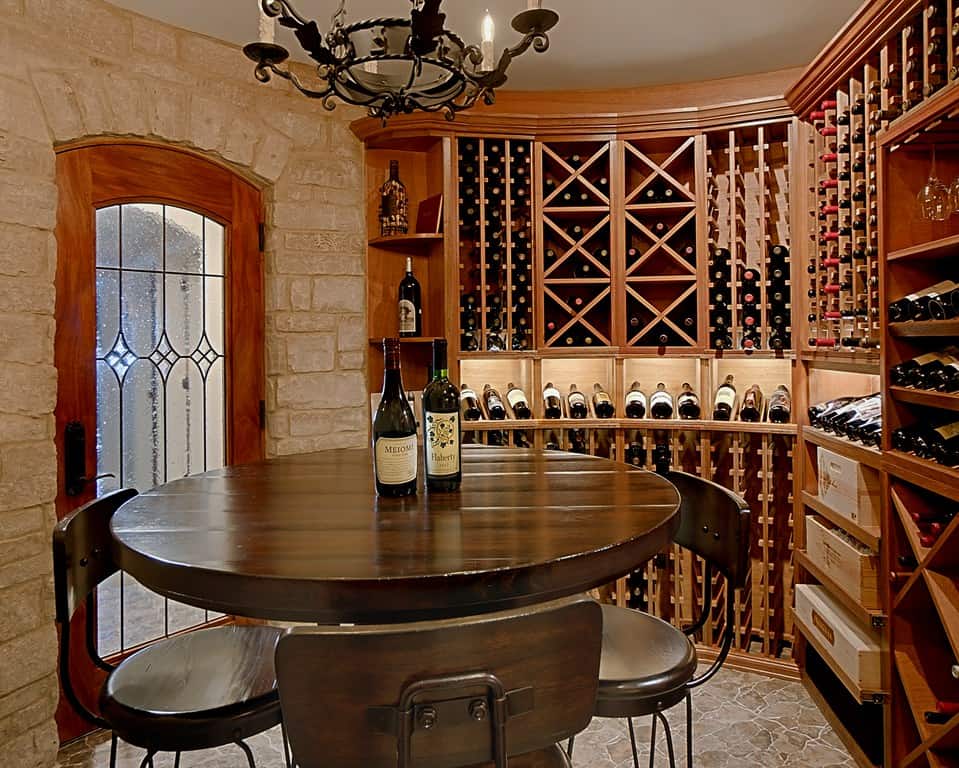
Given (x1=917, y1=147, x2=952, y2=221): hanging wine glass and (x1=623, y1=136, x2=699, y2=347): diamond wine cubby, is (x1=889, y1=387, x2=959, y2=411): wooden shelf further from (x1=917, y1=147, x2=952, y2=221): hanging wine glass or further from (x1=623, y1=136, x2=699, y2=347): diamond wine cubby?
(x1=623, y1=136, x2=699, y2=347): diamond wine cubby

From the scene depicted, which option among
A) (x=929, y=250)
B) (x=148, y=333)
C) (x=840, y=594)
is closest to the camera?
(x=929, y=250)

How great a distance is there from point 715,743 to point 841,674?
1.64 feet

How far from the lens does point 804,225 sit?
308 cm

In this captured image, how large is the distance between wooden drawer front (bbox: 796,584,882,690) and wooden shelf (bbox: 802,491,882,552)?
294 millimetres

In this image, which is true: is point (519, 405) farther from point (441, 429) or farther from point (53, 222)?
point (53, 222)

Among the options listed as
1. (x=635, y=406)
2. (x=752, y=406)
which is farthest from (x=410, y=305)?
(x=752, y=406)

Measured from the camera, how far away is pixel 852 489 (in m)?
2.44

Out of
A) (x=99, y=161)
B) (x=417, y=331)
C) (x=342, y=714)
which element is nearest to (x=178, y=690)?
(x=342, y=714)

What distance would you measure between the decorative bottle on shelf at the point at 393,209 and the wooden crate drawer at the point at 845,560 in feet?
7.17

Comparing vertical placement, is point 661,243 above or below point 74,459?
above

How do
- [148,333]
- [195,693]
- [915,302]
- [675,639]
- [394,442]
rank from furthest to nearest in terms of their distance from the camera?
[148,333]
[915,302]
[675,639]
[394,442]
[195,693]

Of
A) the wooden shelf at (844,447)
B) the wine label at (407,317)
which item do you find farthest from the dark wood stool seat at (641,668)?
the wine label at (407,317)

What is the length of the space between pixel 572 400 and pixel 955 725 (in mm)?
2012

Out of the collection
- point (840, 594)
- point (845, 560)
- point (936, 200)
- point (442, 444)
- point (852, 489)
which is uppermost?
point (936, 200)
